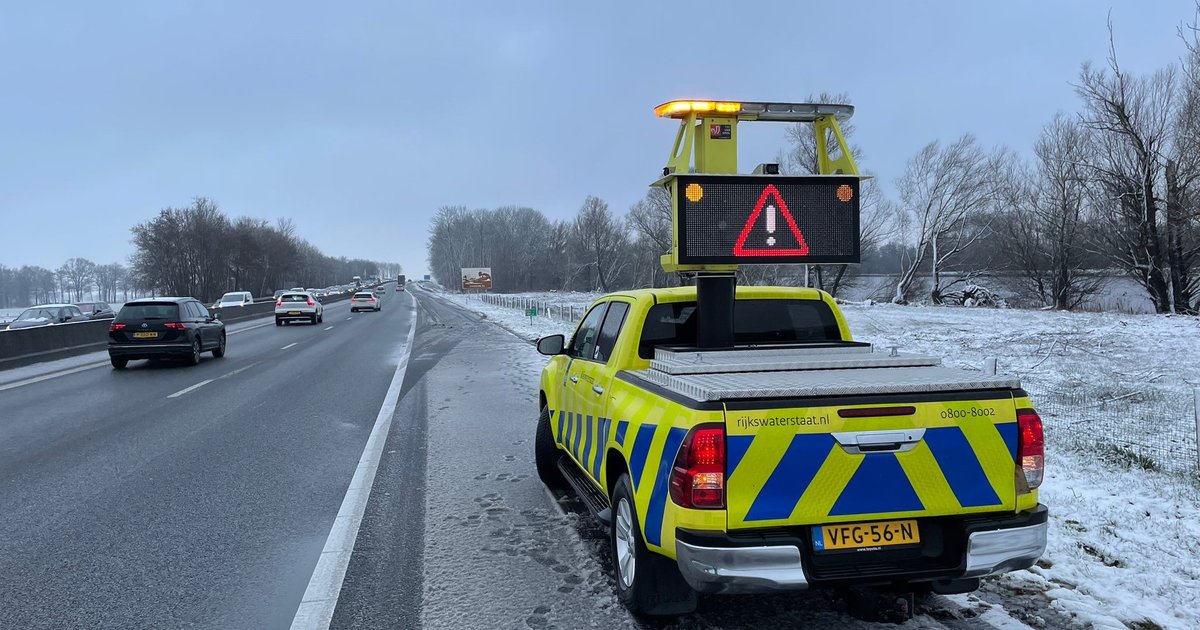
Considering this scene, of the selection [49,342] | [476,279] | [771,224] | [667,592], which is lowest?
[667,592]

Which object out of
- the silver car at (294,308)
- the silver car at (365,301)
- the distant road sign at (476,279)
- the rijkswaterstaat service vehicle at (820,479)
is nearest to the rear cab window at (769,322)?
the rijkswaterstaat service vehicle at (820,479)

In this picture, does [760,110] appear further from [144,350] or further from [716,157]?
[144,350]

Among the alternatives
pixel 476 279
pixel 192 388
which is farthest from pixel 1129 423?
pixel 476 279

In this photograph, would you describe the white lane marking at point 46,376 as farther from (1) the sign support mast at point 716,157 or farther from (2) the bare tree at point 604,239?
(2) the bare tree at point 604,239

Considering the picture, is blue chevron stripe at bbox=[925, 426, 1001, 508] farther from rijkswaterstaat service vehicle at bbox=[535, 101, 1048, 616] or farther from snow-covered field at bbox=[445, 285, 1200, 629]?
snow-covered field at bbox=[445, 285, 1200, 629]

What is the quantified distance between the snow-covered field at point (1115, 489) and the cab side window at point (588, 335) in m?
3.03

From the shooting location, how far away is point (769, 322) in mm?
5465

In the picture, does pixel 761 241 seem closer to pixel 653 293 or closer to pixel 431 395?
pixel 653 293

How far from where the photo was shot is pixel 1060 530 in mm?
4957

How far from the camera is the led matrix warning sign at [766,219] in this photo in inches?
189

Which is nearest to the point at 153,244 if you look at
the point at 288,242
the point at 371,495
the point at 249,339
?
the point at 288,242

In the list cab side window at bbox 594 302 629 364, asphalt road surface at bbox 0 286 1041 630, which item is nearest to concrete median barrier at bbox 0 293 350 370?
asphalt road surface at bbox 0 286 1041 630

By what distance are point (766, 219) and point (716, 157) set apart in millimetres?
643

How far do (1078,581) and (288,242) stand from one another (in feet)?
432
